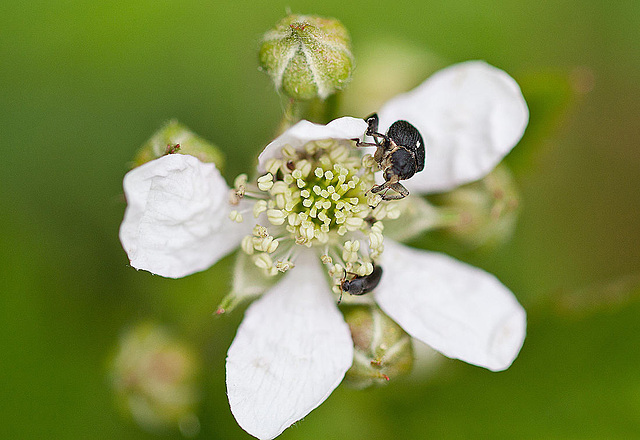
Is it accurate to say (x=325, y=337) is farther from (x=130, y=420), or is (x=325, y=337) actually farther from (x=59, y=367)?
(x=59, y=367)

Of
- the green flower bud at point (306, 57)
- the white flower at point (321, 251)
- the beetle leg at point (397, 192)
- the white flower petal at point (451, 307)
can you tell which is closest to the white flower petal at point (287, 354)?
the white flower at point (321, 251)

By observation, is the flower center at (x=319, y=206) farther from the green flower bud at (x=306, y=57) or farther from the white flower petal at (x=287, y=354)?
the green flower bud at (x=306, y=57)

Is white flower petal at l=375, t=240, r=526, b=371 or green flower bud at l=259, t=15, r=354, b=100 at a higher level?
green flower bud at l=259, t=15, r=354, b=100

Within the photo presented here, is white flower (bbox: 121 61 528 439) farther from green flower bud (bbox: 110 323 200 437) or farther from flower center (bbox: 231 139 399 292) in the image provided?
green flower bud (bbox: 110 323 200 437)

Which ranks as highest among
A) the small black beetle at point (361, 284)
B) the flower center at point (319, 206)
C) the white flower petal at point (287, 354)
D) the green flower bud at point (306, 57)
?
the green flower bud at point (306, 57)

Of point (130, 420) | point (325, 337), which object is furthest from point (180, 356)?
point (325, 337)

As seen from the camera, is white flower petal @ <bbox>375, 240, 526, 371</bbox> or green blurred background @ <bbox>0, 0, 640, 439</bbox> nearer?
white flower petal @ <bbox>375, 240, 526, 371</bbox>

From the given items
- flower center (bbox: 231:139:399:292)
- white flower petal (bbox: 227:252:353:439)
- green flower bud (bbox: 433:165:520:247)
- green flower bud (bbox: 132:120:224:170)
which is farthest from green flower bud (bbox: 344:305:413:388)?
green flower bud (bbox: 132:120:224:170)
